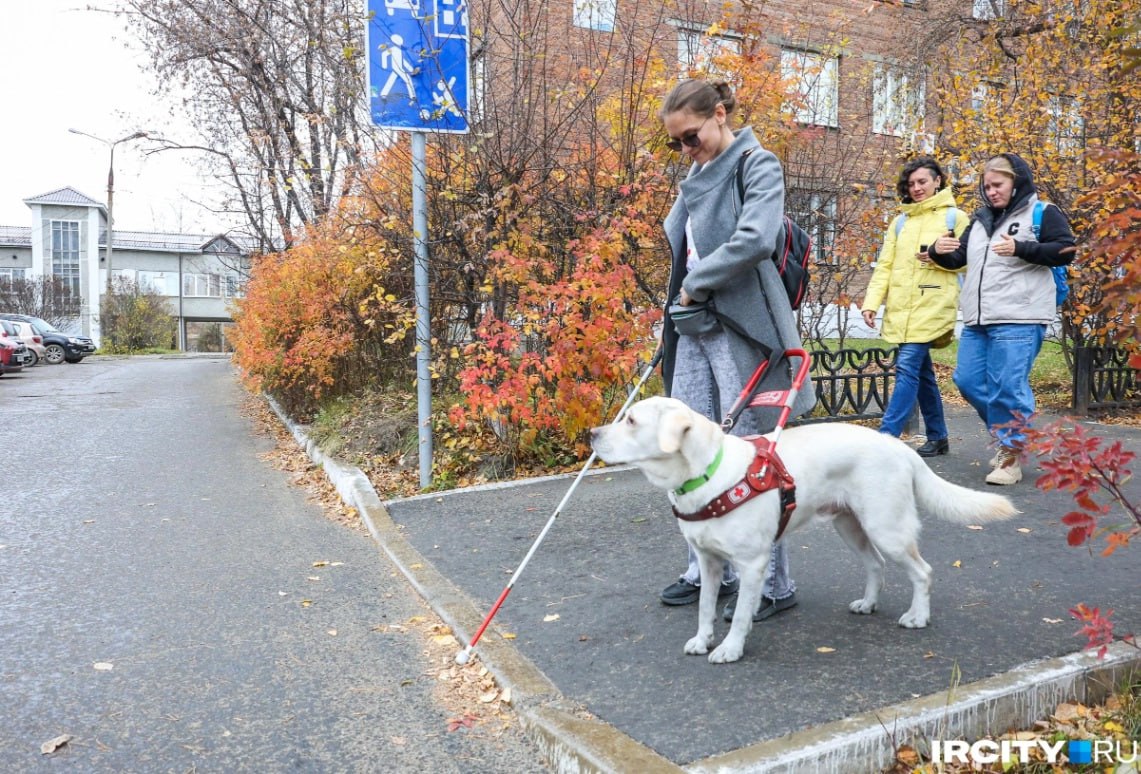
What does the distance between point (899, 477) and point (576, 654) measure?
4.73 ft

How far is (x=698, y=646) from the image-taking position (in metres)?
3.19

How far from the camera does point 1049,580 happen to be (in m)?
3.75

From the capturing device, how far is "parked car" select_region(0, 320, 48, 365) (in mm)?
27839

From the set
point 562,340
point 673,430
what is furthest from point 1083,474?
point 562,340

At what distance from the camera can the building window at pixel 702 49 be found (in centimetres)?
699

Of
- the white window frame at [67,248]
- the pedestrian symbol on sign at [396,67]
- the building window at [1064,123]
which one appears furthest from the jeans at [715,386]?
the white window frame at [67,248]

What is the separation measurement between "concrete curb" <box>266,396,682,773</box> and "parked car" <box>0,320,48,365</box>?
27940 millimetres

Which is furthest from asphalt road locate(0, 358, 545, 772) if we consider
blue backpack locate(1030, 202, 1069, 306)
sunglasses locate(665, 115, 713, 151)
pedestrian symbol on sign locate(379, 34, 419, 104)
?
blue backpack locate(1030, 202, 1069, 306)

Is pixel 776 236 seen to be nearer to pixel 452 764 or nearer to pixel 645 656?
pixel 645 656

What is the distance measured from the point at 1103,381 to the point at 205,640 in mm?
9179

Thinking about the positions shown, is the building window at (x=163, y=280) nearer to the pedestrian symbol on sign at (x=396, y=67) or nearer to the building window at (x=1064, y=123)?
the pedestrian symbol on sign at (x=396, y=67)

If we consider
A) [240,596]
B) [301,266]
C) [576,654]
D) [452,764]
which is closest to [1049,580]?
[576,654]

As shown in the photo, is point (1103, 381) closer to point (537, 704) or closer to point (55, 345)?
point (537, 704)

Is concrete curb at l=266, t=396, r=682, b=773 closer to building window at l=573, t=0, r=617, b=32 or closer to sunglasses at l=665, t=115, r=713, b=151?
sunglasses at l=665, t=115, r=713, b=151
